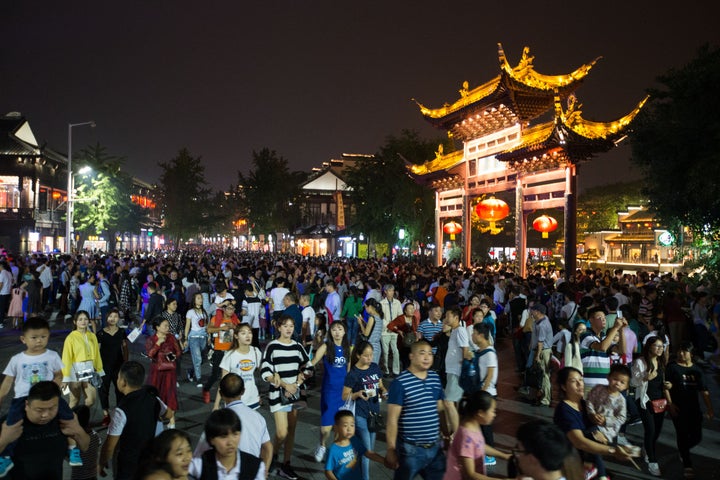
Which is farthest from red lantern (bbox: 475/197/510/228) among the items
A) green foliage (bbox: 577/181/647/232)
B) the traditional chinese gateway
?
green foliage (bbox: 577/181/647/232)

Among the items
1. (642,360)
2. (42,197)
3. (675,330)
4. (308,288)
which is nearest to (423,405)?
(642,360)

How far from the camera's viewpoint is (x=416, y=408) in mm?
4219

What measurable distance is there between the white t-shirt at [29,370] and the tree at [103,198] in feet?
127

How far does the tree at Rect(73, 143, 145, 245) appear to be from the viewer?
4175 centimetres

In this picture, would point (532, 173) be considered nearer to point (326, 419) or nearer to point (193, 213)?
point (326, 419)

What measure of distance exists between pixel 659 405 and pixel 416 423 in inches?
137

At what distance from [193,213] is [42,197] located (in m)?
15.2

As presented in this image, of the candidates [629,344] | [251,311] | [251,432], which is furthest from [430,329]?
[251,432]

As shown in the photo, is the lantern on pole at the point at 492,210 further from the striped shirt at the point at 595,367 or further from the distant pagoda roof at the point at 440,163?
the striped shirt at the point at 595,367

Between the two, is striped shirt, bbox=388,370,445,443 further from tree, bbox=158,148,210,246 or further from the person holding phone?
tree, bbox=158,148,210,246

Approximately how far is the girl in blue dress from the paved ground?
0.42m

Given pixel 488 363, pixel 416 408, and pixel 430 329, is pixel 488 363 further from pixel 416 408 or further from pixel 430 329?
pixel 430 329

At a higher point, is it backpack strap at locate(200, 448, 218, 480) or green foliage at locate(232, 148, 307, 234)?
green foliage at locate(232, 148, 307, 234)

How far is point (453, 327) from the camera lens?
701 centimetres
